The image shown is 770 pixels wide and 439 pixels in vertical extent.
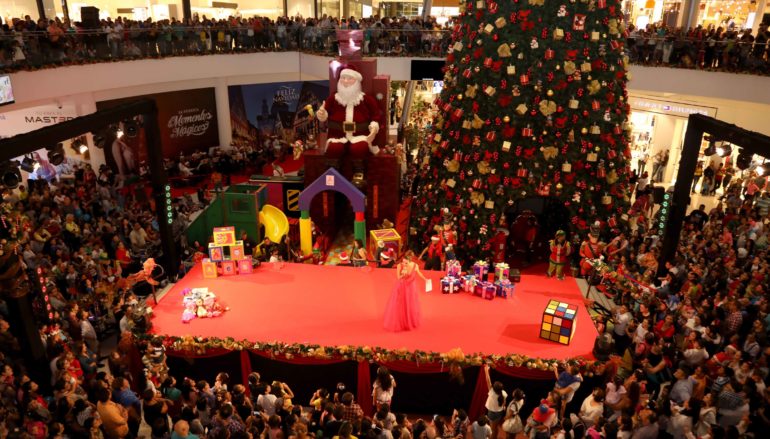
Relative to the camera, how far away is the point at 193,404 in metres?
→ 7.89

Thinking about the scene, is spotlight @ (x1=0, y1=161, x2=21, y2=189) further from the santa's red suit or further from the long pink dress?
the santa's red suit

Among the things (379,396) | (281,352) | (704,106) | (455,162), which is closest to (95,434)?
(281,352)

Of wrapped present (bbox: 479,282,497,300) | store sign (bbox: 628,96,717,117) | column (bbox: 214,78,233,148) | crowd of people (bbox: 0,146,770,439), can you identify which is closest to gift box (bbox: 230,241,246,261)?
crowd of people (bbox: 0,146,770,439)

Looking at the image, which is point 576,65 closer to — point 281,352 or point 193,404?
point 281,352

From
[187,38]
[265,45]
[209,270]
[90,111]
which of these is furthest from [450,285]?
[90,111]

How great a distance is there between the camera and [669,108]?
19047mm

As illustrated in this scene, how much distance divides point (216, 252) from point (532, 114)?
Answer: 22.1ft

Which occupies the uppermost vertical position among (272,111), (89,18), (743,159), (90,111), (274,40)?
(89,18)

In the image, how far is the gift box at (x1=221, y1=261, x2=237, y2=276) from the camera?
11.6m

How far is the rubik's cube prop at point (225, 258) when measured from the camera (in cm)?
1148

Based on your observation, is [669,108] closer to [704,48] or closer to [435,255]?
[704,48]

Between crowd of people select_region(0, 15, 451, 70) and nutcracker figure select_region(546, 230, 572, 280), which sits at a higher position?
crowd of people select_region(0, 15, 451, 70)

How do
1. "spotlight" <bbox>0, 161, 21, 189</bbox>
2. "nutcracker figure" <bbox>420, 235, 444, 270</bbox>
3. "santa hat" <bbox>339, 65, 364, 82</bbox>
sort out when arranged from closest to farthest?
"spotlight" <bbox>0, 161, 21, 189</bbox>
"nutcracker figure" <bbox>420, 235, 444, 270</bbox>
"santa hat" <bbox>339, 65, 364, 82</bbox>

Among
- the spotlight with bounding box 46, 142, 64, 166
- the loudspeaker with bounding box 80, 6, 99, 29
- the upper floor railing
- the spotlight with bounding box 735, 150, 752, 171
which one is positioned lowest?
the spotlight with bounding box 46, 142, 64, 166
